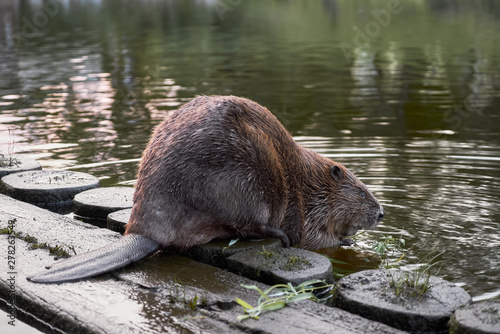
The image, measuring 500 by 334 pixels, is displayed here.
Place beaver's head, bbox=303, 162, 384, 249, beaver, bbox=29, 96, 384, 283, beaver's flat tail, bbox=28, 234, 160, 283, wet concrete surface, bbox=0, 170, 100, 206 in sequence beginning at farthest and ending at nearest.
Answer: wet concrete surface, bbox=0, 170, 100, 206
beaver's head, bbox=303, 162, 384, 249
beaver, bbox=29, 96, 384, 283
beaver's flat tail, bbox=28, 234, 160, 283

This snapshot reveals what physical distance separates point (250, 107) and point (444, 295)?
1.48 m

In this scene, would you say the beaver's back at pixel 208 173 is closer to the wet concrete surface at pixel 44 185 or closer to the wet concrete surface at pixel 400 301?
the wet concrete surface at pixel 400 301

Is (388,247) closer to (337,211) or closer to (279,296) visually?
(337,211)

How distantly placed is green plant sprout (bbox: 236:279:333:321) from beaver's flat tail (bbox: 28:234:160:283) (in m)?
0.60

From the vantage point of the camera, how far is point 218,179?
356 centimetres

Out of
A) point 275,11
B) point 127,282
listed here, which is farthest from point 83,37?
point 127,282

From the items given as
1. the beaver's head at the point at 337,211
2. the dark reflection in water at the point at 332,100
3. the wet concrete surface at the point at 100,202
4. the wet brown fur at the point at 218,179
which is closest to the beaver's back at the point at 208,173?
the wet brown fur at the point at 218,179

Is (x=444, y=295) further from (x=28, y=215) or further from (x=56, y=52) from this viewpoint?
(x=56, y=52)

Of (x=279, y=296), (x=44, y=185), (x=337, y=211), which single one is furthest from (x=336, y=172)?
(x=44, y=185)

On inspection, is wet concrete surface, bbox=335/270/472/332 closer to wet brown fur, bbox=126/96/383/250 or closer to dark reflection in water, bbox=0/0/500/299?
dark reflection in water, bbox=0/0/500/299

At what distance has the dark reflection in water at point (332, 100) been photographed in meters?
5.17

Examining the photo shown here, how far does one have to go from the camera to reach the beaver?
11.4 ft

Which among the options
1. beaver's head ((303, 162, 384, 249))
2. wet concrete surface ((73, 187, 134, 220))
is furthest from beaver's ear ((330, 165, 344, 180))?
wet concrete surface ((73, 187, 134, 220))

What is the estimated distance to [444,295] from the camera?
Answer: 9.90 ft
